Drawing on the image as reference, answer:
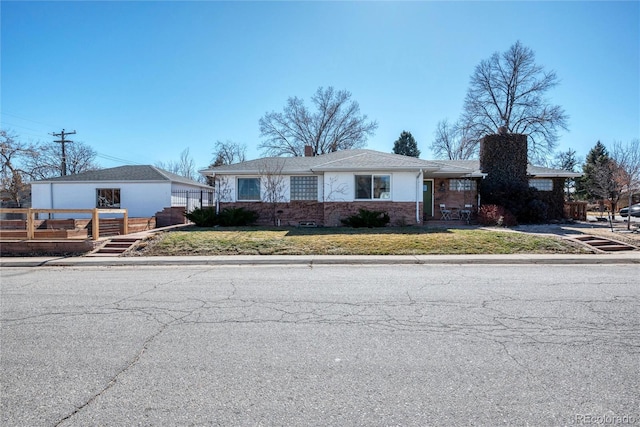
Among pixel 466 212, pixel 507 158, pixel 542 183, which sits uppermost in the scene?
pixel 507 158

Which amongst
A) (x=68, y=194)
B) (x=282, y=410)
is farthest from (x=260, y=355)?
→ (x=68, y=194)

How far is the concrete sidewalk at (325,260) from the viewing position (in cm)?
1050

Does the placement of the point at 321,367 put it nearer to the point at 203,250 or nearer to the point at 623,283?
the point at 623,283

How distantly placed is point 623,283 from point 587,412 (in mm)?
6035

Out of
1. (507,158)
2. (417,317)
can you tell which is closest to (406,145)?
(507,158)

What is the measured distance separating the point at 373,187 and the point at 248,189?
6716 mm

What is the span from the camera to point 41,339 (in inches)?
175

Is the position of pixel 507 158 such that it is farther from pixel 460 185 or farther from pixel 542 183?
pixel 542 183

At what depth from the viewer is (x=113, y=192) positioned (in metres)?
24.6

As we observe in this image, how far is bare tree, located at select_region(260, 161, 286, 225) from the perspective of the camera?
63.3 feet

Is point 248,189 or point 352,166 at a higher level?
point 352,166

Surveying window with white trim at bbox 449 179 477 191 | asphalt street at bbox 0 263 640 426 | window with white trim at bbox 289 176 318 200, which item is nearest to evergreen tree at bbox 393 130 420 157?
window with white trim at bbox 449 179 477 191

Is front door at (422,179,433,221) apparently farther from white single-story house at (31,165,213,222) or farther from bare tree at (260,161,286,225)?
white single-story house at (31,165,213,222)

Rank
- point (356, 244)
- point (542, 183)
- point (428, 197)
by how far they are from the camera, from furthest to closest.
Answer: point (542, 183) → point (428, 197) → point (356, 244)
